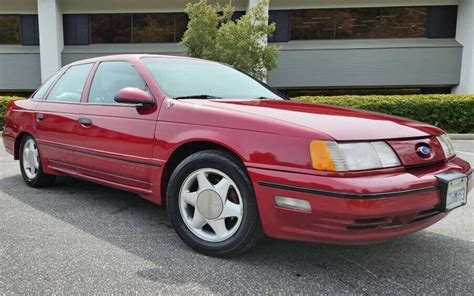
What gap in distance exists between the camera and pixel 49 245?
126 inches

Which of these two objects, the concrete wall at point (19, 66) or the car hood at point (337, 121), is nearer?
the car hood at point (337, 121)

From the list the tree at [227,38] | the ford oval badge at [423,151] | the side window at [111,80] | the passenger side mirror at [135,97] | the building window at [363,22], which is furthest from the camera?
the building window at [363,22]

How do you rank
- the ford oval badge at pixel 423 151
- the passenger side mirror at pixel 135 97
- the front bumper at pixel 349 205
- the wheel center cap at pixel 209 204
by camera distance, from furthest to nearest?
the passenger side mirror at pixel 135 97 < the wheel center cap at pixel 209 204 < the ford oval badge at pixel 423 151 < the front bumper at pixel 349 205

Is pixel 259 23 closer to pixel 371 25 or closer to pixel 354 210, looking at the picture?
pixel 371 25

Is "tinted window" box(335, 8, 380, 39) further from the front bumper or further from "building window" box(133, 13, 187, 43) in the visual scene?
the front bumper

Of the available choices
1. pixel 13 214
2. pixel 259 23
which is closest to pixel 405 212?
pixel 13 214

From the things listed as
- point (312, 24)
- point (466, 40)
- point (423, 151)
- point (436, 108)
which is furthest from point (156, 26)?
point (423, 151)

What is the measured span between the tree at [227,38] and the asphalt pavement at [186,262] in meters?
7.91

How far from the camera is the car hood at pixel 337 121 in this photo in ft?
8.57

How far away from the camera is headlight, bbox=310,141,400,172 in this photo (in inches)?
97.3

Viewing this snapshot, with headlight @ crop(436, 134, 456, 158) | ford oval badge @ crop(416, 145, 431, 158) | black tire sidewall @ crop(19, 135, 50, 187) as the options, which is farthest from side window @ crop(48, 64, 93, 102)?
headlight @ crop(436, 134, 456, 158)

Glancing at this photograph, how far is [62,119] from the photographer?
165 inches

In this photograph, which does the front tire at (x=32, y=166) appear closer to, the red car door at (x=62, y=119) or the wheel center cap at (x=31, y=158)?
the wheel center cap at (x=31, y=158)

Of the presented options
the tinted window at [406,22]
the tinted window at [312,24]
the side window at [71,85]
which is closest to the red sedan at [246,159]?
the side window at [71,85]
